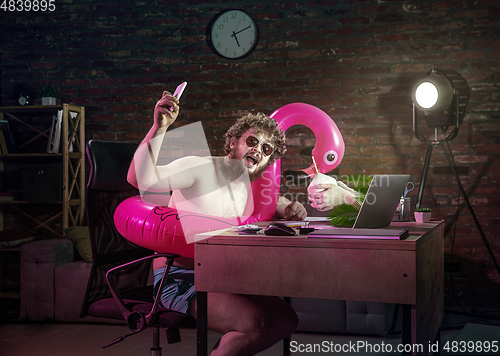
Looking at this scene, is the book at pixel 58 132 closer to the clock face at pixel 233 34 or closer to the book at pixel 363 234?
the clock face at pixel 233 34

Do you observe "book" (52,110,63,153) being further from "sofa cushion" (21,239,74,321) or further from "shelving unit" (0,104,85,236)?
"sofa cushion" (21,239,74,321)

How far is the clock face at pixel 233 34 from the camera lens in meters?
3.30

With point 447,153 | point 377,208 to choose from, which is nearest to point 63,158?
point 377,208

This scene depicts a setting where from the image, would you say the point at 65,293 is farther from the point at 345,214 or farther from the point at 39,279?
the point at 345,214

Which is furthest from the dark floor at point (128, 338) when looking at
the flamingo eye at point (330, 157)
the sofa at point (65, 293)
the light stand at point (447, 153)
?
the flamingo eye at point (330, 157)

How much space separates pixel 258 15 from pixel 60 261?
7.33 ft

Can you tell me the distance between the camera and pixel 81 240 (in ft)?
9.78

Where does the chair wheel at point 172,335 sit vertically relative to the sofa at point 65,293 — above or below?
above

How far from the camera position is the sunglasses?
1917mm

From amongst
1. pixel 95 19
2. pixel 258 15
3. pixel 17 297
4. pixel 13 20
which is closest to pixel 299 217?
pixel 258 15

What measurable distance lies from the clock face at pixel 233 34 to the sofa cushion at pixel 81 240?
1651mm

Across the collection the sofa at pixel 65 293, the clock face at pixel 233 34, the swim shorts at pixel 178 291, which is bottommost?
the sofa at pixel 65 293

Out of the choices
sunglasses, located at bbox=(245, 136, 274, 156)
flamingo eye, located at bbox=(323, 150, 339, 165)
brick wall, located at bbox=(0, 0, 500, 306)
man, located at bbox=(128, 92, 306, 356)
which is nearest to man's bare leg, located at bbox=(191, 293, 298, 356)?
man, located at bbox=(128, 92, 306, 356)

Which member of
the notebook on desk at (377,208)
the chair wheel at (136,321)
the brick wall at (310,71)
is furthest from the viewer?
the brick wall at (310,71)
